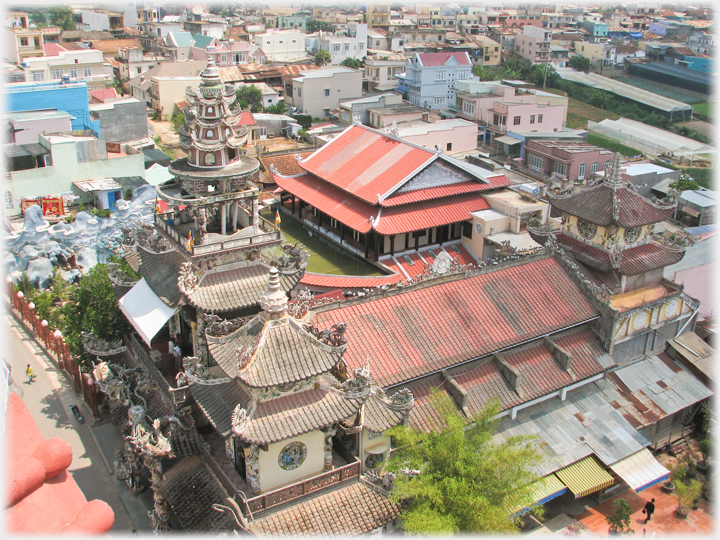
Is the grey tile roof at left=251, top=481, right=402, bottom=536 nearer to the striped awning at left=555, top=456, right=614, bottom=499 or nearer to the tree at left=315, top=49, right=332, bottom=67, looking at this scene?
Answer: the striped awning at left=555, top=456, right=614, bottom=499

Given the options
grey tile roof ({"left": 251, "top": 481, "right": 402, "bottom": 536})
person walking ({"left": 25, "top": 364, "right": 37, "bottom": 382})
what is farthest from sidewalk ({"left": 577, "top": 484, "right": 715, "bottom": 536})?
person walking ({"left": 25, "top": 364, "right": 37, "bottom": 382})

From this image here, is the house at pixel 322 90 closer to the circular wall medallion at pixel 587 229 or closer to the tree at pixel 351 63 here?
the tree at pixel 351 63

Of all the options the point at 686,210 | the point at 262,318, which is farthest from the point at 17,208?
the point at 686,210

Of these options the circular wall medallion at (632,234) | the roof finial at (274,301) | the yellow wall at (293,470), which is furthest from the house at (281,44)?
the yellow wall at (293,470)

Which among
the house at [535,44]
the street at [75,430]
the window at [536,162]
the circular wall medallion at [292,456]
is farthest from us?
the house at [535,44]

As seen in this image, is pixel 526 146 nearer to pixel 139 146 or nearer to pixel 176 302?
pixel 139 146

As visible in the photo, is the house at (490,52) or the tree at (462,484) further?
the house at (490,52)

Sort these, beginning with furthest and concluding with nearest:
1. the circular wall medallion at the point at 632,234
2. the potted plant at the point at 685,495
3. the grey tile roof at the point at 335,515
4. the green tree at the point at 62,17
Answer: the green tree at the point at 62,17 → the circular wall medallion at the point at 632,234 → the potted plant at the point at 685,495 → the grey tile roof at the point at 335,515
